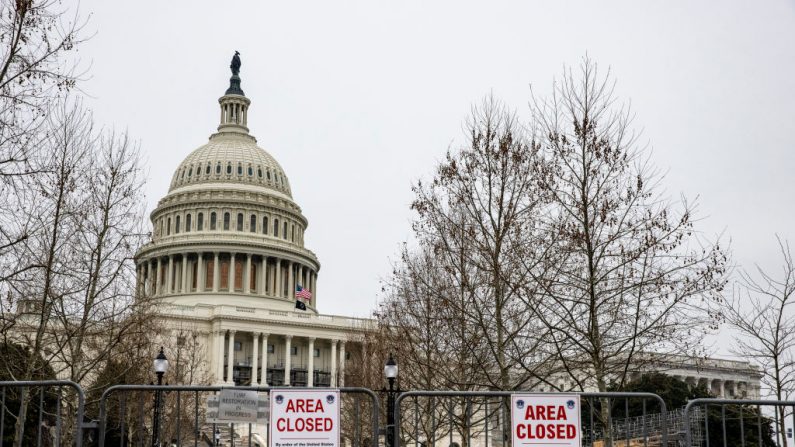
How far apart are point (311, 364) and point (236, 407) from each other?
88265 mm

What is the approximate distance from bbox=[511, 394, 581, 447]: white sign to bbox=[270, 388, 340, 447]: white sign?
7.17 feet

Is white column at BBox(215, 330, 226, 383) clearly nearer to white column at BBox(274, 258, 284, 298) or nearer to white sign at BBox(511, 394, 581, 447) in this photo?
→ white column at BBox(274, 258, 284, 298)

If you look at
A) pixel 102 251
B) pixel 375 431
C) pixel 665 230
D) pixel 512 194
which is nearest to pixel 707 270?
pixel 665 230

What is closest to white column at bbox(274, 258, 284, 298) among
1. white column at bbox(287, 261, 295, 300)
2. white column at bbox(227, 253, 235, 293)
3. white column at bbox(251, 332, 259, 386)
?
white column at bbox(287, 261, 295, 300)

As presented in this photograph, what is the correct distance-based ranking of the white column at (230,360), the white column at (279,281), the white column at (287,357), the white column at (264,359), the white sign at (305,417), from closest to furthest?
the white sign at (305,417), the white column at (230,360), the white column at (264,359), the white column at (287,357), the white column at (279,281)

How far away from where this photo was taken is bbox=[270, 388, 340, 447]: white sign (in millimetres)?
12680

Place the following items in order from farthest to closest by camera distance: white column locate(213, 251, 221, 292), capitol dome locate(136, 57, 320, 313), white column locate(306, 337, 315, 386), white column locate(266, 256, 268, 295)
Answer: white column locate(266, 256, 268, 295)
capitol dome locate(136, 57, 320, 313)
white column locate(213, 251, 221, 292)
white column locate(306, 337, 315, 386)

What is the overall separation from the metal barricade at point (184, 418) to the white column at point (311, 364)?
3659 centimetres

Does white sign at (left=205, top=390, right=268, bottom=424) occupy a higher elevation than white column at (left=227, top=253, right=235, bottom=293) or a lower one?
lower

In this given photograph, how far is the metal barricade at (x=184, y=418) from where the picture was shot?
42.4ft

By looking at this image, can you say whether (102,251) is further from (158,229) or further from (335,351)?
(158,229)

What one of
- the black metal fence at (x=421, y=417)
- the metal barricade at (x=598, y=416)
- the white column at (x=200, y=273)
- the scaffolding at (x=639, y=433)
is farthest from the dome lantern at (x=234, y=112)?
the scaffolding at (x=639, y=433)

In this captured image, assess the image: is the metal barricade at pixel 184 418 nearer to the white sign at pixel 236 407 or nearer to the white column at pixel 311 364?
the white sign at pixel 236 407

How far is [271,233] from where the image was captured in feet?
377
